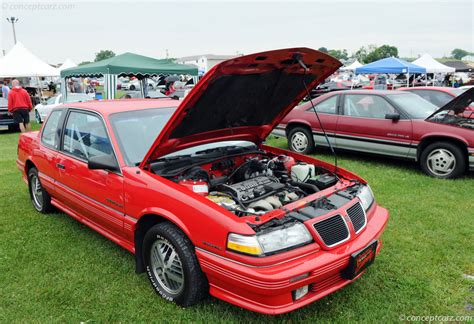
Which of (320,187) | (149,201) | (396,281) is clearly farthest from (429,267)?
(149,201)

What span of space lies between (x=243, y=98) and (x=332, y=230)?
1.52 metres

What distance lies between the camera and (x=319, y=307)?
9.54 feet

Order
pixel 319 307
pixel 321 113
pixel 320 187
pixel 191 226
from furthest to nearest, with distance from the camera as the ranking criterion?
1. pixel 321 113
2. pixel 320 187
3. pixel 319 307
4. pixel 191 226

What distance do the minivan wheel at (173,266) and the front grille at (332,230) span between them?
2.90 feet

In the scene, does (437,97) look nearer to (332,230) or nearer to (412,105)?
(412,105)

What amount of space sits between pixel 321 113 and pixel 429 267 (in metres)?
4.94

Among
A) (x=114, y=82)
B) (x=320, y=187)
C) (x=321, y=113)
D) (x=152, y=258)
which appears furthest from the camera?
(x=114, y=82)

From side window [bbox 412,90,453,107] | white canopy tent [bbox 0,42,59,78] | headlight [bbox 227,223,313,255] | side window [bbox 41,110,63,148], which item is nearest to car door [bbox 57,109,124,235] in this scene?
side window [bbox 41,110,63,148]

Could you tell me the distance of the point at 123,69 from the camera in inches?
475

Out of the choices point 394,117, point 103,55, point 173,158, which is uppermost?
point 103,55

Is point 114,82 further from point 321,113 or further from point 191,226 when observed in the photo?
point 191,226

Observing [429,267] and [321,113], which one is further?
[321,113]

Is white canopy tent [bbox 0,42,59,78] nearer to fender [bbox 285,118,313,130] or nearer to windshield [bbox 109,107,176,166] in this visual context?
fender [bbox 285,118,313,130]

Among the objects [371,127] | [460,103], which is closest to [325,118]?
[371,127]
